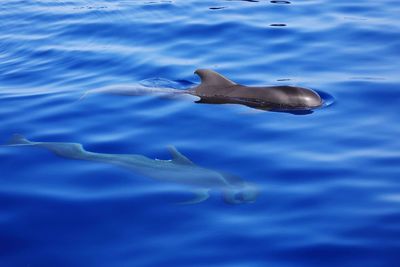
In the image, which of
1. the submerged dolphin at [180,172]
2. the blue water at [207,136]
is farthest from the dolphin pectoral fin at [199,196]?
the blue water at [207,136]

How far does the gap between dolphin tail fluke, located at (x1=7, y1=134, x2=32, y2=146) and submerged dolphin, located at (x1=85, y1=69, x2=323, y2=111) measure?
6.66 ft

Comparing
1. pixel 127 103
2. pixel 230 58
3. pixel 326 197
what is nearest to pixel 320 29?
pixel 230 58

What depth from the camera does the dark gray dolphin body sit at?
9.62 m

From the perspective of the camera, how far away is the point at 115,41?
13469 millimetres

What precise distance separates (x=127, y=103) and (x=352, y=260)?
498 centimetres

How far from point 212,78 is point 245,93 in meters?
0.51

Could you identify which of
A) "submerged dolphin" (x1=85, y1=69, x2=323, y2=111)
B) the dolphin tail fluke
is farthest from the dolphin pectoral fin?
"submerged dolphin" (x1=85, y1=69, x2=323, y2=111)

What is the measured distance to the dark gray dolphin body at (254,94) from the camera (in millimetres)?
9617

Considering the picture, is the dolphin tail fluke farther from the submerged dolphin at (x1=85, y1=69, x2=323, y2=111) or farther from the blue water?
the submerged dolphin at (x1=85, y1=69, x2=323, y2=111)

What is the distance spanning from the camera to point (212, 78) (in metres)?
10.1

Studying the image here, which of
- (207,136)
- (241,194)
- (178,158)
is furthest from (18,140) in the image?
(241,194)

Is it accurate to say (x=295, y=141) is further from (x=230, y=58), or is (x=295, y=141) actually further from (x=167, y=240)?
(x=230, y=58)

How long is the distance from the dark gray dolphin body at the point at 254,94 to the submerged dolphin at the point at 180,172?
2217mm

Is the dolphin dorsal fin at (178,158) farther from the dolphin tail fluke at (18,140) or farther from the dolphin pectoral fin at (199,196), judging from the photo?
the dolphin tail fluke at (18,140)
